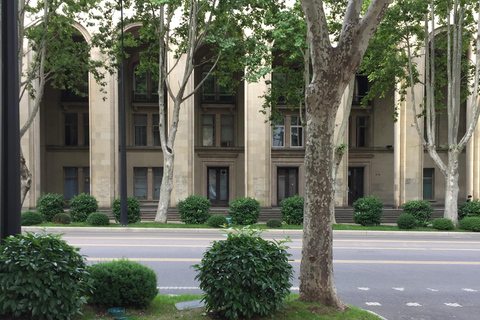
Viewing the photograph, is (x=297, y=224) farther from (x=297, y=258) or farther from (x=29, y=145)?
(x=29, y=145)

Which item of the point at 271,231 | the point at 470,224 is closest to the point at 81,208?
the point at 271,231

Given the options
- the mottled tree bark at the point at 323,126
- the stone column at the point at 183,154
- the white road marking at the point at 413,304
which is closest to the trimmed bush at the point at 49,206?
the stone column at the point at 183,154

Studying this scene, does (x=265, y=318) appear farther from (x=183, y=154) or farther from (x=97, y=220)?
(x=183, y=154)

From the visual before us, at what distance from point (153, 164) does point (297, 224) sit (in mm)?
14651

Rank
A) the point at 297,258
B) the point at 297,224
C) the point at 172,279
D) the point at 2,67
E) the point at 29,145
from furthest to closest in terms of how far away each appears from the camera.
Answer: the point at 29,145 < the point at 297,224 < the point at 297,258 < the point at 172,279 < the point at 2,67

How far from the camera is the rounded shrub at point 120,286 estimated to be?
17.6 ft

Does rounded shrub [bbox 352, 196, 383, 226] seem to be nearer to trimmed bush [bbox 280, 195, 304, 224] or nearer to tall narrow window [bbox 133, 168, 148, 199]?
trimmed bush [bbox 280, 195, 304, 224]

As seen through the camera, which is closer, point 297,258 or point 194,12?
point 297,258

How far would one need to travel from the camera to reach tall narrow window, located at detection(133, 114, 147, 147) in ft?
101

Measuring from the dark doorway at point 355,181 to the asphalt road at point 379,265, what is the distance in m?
15.2

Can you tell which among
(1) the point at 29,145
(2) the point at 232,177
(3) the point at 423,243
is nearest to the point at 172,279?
(3) the point at 423,243

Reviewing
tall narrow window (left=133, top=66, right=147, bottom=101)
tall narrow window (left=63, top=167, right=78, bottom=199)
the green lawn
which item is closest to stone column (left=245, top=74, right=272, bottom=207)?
tall narrow window (left=133, top=66, right=147, bottom=101)

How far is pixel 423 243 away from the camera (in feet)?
47.7

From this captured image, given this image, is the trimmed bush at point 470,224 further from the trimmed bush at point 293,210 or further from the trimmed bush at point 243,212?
the trimmed bush at point 243,212
